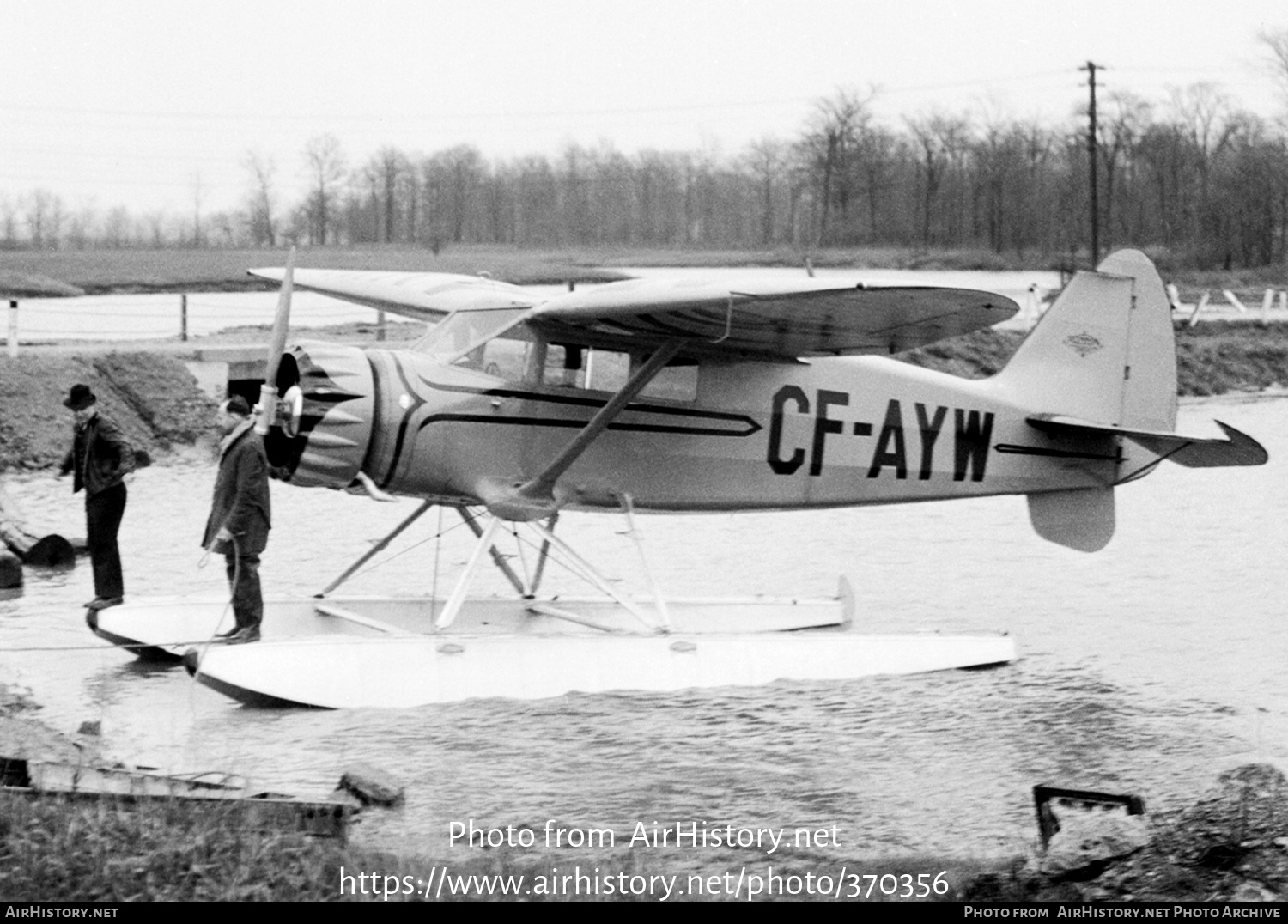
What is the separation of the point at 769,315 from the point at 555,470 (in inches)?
69.1

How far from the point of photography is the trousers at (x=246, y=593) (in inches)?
375

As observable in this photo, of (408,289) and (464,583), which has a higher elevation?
(408,289)

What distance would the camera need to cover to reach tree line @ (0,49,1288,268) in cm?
5172

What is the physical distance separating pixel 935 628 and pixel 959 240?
1588 inches

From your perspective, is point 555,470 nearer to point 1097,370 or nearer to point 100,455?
point 100,455

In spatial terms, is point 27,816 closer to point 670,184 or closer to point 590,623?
point 590,623

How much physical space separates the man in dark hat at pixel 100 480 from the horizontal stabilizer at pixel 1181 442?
6.18m

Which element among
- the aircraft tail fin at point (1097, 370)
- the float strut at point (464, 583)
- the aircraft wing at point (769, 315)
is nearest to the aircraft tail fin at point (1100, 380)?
the aircraft tail fin at point (1097, 370)

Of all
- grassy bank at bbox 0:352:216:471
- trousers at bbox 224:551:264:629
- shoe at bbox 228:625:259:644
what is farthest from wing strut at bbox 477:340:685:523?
grassy bank at bbox 0:352:216:471

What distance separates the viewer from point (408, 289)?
40.2 feet

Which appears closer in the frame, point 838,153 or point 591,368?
point 591,368

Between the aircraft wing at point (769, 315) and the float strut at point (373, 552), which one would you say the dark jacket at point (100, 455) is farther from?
the aircraft wing at point (769, 315)

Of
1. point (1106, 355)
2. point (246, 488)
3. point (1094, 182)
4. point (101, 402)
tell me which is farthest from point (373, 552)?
point (1094, 182)
